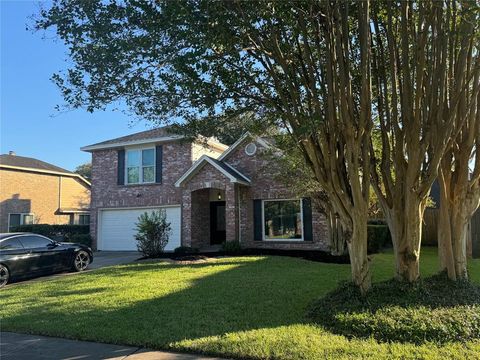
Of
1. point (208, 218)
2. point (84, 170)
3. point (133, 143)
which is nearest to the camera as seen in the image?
point (208, 218)

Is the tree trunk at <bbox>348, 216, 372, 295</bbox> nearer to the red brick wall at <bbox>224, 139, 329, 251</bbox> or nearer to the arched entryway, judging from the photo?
the red brick wall at <bbox>224, 139, 329, 251</bbox>

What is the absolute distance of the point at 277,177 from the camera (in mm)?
16719

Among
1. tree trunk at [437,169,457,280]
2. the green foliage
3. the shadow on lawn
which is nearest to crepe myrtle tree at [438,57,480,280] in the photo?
tree trunk at [437,169,457,280]

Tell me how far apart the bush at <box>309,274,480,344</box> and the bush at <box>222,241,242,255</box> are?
10.0 metres

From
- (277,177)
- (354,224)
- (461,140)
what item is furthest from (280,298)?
(277,177)

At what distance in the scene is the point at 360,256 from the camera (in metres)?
7.30

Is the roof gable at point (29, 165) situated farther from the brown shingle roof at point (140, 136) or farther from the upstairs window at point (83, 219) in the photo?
the brown shingle roof at point (140, 136)

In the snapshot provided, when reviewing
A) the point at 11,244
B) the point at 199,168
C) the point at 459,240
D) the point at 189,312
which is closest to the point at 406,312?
the point at 459,240

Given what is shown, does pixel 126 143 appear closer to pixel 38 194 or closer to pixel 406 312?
pixel 38 194

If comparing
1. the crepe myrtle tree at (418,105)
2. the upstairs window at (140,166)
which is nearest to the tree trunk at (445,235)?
the crepe myrtle tree at (418,105)

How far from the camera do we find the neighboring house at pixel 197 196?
18750 mm

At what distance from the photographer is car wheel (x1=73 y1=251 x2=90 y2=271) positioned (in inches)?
566

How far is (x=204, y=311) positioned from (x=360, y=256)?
9.39 feet

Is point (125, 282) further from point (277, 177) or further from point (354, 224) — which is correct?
point (277, 177)
